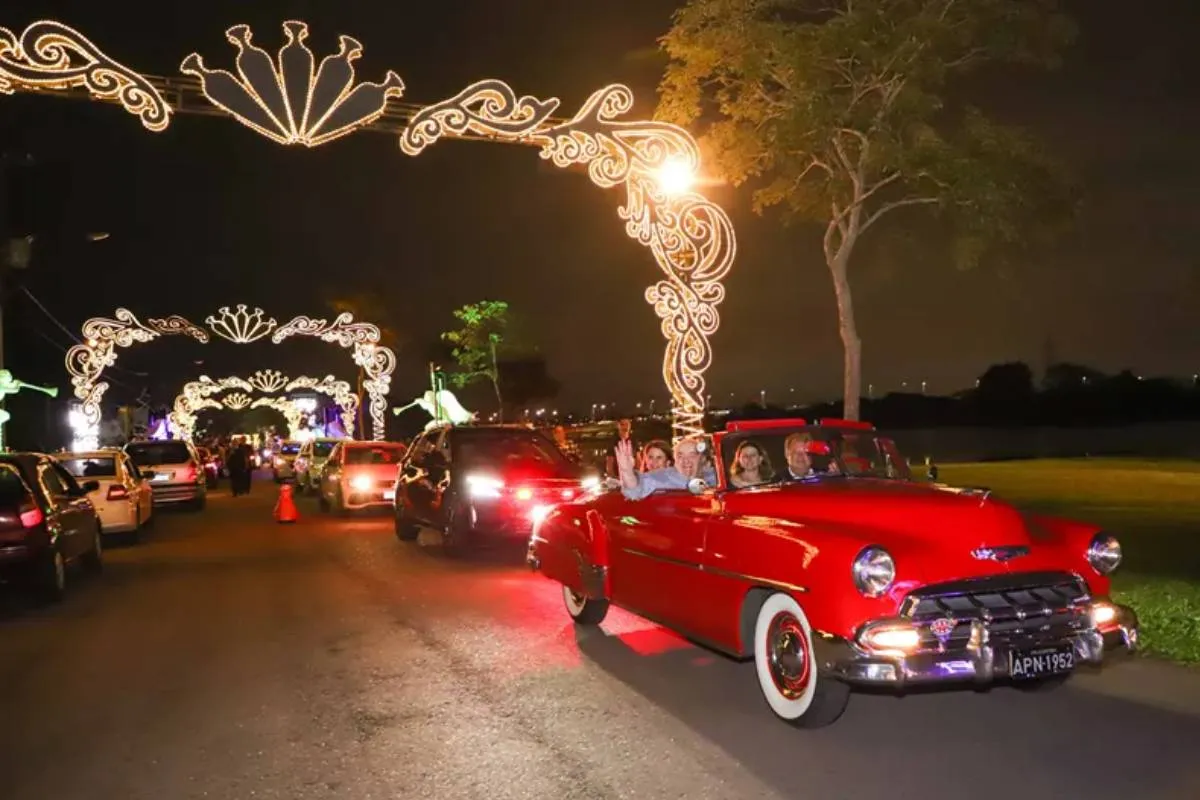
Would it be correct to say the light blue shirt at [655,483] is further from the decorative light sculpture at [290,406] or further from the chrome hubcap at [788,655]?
the decorative light sculpture at [290,406]

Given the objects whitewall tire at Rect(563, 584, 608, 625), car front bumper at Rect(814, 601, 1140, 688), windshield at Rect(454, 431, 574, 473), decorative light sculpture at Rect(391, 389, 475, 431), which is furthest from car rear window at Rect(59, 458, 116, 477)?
decorative light sculpture at Rect(391, 389, 475, 431)

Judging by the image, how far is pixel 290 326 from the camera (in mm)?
39188

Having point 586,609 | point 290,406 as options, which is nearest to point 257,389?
point 290,406

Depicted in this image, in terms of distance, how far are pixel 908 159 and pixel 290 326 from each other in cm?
2949

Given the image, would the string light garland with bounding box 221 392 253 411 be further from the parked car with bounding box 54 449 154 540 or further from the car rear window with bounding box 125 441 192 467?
the parked car with bounding box 54 449 154 540

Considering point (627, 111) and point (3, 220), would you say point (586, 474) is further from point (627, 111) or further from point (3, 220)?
point (3, 220)

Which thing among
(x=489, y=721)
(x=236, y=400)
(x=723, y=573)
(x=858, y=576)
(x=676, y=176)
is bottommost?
(x=489, y=721)

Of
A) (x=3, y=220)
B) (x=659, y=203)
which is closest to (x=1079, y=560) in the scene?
(x=659, y=203)

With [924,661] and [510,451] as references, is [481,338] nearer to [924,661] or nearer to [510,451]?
[510,451]

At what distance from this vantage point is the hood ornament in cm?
599

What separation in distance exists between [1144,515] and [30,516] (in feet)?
50.7

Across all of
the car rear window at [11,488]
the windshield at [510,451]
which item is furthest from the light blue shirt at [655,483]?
the car rear window at [11,488]

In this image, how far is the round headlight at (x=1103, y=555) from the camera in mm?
6355

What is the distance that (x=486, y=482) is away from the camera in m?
14.2
